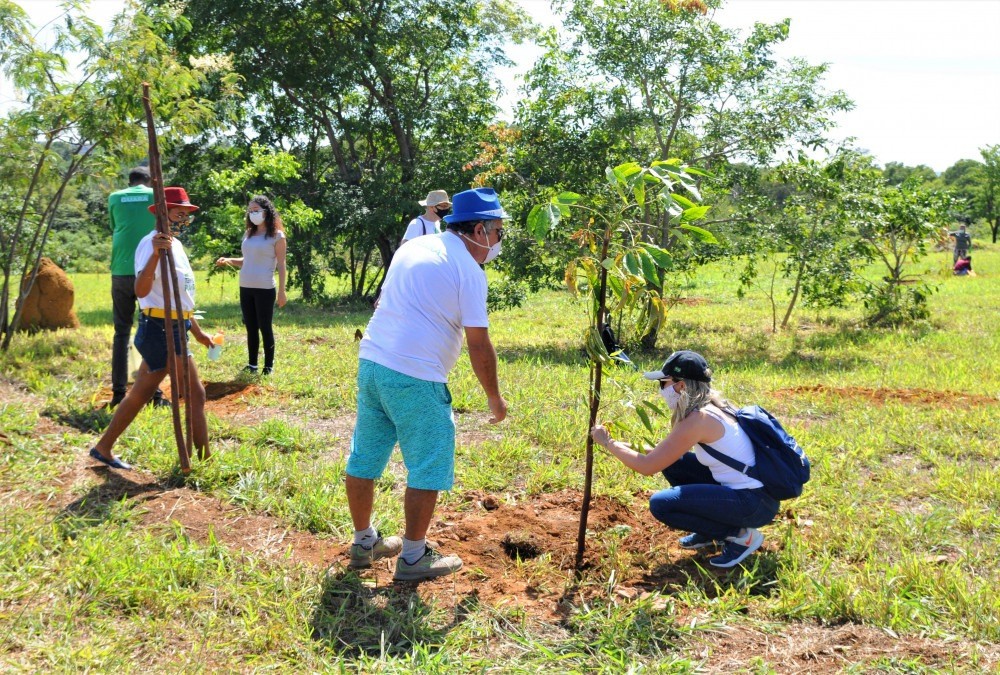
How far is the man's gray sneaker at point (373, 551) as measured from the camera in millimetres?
4004

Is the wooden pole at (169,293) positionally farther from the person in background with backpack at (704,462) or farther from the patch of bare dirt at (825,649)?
the patch of bare dirt at (825,649)

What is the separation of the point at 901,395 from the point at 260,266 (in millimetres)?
5841

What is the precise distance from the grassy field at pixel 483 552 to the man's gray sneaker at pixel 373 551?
0.08m

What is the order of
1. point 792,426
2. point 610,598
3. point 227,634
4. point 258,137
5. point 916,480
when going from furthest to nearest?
point 258,137 → point 792,426 → point 916,480 → point 610,598 → point 227,634

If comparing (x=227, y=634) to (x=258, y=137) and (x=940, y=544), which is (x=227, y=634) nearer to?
(x=940, y=544)

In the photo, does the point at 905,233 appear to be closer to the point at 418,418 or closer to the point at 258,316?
the point at 258,316

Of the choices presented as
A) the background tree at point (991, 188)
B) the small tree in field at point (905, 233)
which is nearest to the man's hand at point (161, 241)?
the small tree in field at point (905, 233)

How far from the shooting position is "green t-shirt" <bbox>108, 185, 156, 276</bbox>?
259 inches

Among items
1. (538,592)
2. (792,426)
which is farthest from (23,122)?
(792,426)

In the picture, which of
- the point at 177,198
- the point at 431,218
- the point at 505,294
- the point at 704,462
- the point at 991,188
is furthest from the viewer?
the point at 991,188

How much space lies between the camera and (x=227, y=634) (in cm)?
340

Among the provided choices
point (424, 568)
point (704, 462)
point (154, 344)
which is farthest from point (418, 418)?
point (154, 344)

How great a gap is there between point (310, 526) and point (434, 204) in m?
2.98

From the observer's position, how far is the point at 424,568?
3.89 m
